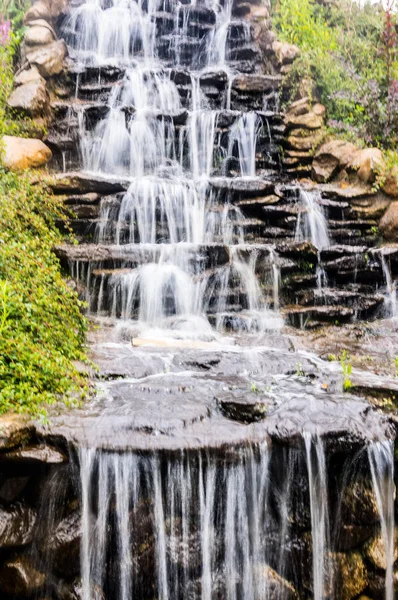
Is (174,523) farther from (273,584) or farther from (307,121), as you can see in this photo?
(307,121)

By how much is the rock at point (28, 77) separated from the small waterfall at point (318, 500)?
35.8 feet

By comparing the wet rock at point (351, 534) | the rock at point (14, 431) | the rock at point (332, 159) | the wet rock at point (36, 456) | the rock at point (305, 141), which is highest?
the rock at point (305, 141)

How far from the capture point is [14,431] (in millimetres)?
3385

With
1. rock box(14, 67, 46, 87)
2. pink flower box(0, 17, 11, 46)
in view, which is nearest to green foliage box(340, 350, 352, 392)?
rock box(14, 67, 46, 87)

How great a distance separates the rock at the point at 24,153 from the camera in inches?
332

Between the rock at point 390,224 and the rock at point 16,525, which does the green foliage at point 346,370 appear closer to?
→ the rock at point 16,525

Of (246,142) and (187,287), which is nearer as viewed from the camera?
(187,287)

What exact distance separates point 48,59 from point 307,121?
276 inches

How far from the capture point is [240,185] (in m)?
9.12

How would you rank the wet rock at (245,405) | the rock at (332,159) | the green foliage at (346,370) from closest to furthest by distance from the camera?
1. the wet rock at (245,405)
2. the green foliage at (346,370)
3. the rock at (332,159)

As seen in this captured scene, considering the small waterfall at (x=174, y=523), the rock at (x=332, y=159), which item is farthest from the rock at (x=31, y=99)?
the small waterfall at (x=174, y=523)

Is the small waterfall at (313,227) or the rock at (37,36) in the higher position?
the rock at (37,36)

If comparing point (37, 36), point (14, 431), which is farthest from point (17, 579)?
point (37, 36)

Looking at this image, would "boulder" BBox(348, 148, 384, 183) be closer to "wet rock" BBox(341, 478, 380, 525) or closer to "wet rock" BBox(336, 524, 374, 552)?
"wet rock" BBox(341, 478, 380, 525)
